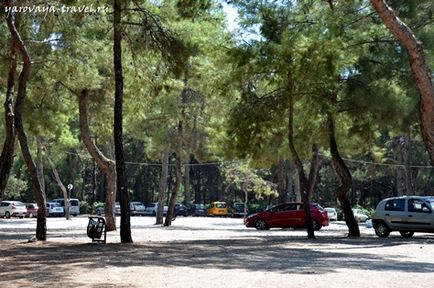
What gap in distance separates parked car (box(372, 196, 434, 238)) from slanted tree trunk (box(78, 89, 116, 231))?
1068 cm

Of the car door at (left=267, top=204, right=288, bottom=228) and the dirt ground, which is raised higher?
the car door at (left=267, top=204, right=288, bottom=228)

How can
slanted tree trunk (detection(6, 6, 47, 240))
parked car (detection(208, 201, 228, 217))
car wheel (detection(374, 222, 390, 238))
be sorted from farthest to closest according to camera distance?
parked car (detection(208, 201, 228, 217))
car wheel (detection(374, 222, 390, 238))
slanted tree trunk (detection(6, 6, 47, 240))

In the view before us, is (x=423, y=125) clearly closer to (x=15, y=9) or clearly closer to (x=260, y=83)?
(x=15, y=9)

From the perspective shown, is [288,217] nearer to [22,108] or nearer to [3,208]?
[22,108]

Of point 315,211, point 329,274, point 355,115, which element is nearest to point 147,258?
point 329,274

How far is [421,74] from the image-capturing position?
7.74 meters

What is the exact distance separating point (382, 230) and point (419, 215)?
1.78m

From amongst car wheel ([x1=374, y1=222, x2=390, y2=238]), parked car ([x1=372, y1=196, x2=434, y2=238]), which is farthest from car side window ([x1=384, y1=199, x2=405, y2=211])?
car wheel ([x1=374, y1=222, x2=390, y2=238])

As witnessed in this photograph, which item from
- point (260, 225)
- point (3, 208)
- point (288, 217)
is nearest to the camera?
point (288, 217)

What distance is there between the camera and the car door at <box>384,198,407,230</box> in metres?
22.9

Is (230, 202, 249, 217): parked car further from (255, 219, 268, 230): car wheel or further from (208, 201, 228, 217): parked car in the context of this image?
(255, 219, 268, 230): car wheel

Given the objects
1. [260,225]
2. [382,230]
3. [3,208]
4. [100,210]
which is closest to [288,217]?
[260,225]

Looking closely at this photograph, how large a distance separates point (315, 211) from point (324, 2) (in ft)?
40.3

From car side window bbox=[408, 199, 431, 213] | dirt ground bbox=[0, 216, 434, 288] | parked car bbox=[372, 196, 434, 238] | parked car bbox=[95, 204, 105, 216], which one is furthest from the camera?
parked car bbox=[95, 204, 105, 216]
